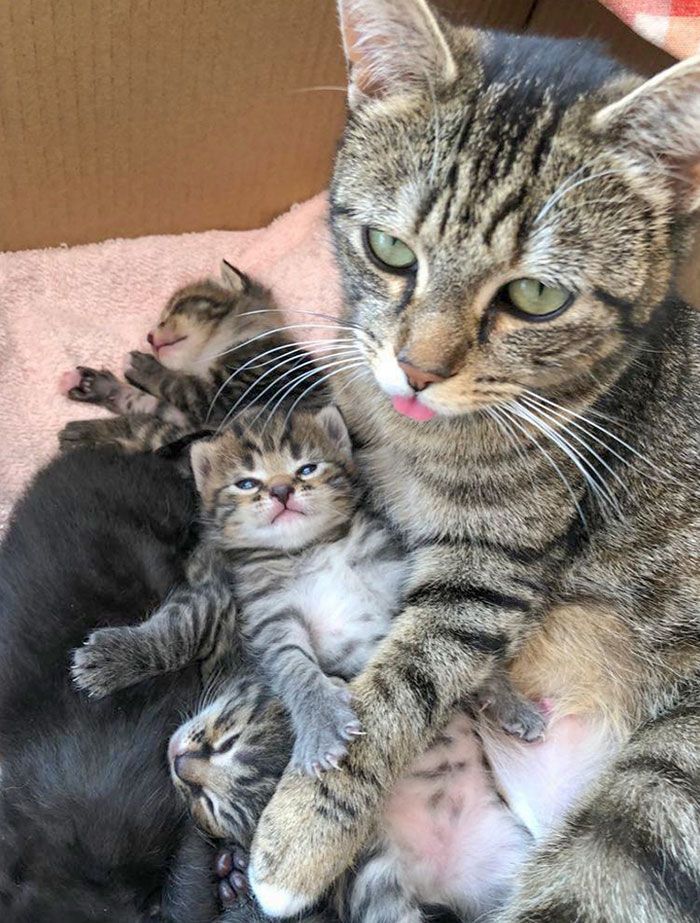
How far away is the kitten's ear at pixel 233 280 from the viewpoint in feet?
7.80

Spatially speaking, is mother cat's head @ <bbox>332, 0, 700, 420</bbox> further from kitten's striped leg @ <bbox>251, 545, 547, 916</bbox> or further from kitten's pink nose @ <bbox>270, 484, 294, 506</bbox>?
kitten's pink nose @ <bbox>270, 484, 294, 506</bbox>

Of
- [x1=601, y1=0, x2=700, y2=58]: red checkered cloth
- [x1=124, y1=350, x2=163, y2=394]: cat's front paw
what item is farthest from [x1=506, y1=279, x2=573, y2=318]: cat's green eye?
[x1=124, y1=350, x2=163, y2=394]: cat's front paw

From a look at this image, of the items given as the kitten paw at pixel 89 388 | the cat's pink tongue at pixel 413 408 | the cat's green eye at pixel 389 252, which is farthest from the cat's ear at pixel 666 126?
the kitten paw at pixel 89 388

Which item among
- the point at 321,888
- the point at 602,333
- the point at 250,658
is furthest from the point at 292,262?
the point at 321,888

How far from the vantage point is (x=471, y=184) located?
1.22 meters

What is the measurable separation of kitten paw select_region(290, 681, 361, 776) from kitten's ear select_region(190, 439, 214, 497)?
0.57 metres

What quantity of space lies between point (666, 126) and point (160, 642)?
115 centimetres

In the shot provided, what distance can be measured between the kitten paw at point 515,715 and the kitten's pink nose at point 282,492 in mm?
Answer: 514

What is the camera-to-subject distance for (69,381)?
2281 mm

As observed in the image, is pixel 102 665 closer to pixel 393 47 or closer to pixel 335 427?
pixel 335 427

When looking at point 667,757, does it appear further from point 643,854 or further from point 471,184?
point 471,184

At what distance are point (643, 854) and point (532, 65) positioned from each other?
1.12 metres

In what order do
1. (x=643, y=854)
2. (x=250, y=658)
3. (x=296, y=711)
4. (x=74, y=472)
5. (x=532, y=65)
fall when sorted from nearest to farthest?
(x=643, y=854) → (x=532, y=65) → (x=296, y=711) → (x=250, y=658) → (x=74, y=472)

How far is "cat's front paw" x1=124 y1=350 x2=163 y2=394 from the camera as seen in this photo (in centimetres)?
222
